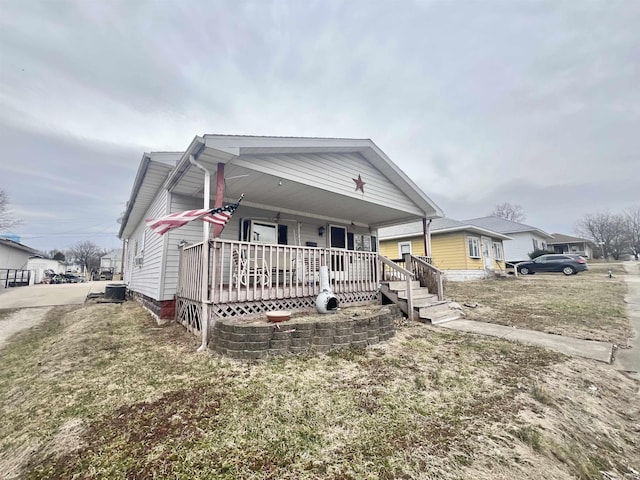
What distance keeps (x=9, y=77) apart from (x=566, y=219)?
78.3 meters

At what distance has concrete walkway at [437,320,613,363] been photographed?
4.28 meters

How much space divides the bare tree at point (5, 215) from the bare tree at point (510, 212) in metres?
66.1

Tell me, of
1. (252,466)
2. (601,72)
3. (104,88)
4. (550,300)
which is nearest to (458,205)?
(601,72)

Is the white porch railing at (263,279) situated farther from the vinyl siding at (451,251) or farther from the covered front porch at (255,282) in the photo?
the vinyl siding at (451,251)

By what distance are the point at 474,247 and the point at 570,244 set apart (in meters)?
36.1

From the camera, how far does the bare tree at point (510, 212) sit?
5012 cm

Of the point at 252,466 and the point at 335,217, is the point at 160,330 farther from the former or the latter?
the point at 335,217

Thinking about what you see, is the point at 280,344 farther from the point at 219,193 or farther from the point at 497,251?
the point at 497,251

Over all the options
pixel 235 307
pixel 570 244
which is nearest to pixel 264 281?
pixel 235 307

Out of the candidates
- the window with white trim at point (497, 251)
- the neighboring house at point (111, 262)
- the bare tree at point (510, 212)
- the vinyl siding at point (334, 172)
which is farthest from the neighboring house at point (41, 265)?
the bare tree at point (510, 212)

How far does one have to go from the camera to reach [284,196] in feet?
26.4

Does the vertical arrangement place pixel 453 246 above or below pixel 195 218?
above

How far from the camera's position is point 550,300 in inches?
361

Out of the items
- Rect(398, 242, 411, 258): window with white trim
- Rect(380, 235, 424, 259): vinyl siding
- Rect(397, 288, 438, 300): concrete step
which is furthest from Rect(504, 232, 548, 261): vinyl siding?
Rect(397, 288, 438, 300): concrete step
